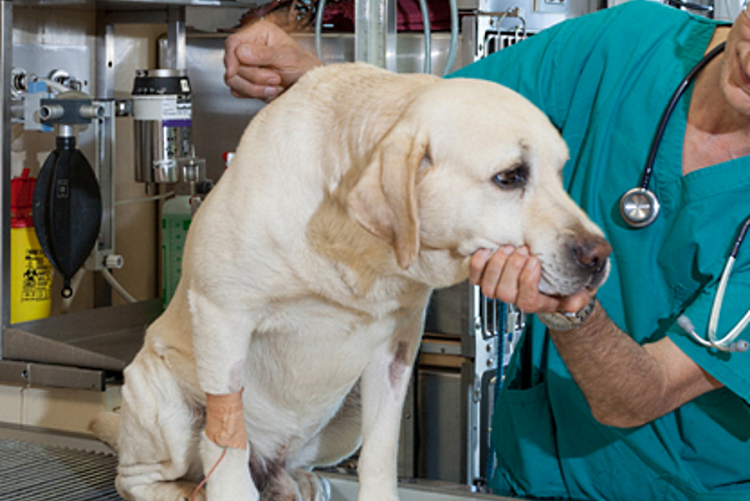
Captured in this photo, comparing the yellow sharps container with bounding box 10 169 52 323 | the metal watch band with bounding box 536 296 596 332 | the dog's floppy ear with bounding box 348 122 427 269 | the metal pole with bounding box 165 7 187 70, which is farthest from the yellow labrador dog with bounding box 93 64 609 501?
the metal pole with bounding box 165 7 187 70

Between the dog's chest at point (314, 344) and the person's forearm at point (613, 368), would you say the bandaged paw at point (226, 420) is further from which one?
the person's forearm at point (613, 368)

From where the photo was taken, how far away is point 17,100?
2002 millimetres

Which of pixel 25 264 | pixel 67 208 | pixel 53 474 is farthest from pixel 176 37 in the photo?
pixel 53 474

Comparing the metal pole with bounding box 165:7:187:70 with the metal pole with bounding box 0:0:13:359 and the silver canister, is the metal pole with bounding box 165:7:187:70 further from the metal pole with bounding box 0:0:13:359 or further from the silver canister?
the metal pole with bounding box 0:0:13:359

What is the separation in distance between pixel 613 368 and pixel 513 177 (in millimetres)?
325

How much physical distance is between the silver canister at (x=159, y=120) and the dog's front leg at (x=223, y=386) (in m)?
1.01

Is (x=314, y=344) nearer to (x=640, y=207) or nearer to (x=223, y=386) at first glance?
(x=223, y=386)

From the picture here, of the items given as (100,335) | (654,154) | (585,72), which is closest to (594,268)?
(654,154)

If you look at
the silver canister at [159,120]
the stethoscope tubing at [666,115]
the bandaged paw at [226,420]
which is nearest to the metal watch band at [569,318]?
the stethoscope tubing at [666,115]

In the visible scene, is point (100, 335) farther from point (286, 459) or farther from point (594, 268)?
point (594, 268)

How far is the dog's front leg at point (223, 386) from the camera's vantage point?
3.25 feet

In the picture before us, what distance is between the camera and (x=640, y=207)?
3.81ft

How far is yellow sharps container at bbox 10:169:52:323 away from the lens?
6.55 ft

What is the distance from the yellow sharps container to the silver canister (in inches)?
9.8
